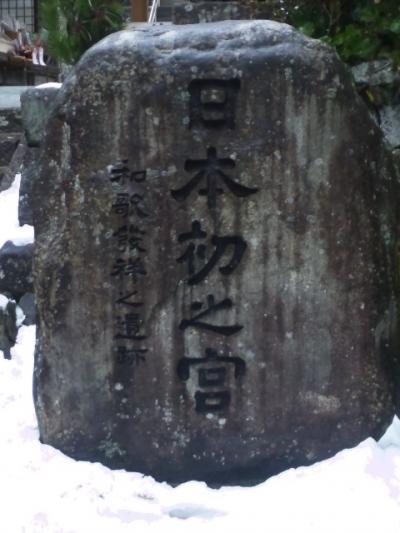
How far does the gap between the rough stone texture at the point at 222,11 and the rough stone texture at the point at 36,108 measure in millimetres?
1302

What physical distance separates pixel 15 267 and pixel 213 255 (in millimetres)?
2251

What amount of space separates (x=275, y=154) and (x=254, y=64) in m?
0.34

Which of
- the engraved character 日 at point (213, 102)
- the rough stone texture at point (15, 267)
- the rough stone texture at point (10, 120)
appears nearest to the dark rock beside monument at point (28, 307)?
the rough stone texture at point (15, 267)

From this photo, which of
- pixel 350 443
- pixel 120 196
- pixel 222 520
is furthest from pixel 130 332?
pixel 350 443

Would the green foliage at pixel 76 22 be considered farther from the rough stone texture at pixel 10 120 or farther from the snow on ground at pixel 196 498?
the snow on ground at pixel 196 498

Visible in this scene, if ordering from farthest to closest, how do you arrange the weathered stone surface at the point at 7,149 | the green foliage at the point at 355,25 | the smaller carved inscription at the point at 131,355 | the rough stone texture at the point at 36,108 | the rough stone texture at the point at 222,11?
the weathered stone surface at the point at 7,149 < the rough stone texture at the point at 36,108 < the green foliage at the point at 355,25 < the rough stone texture at the point at 222,11 < the smaller carved inscription at the point at 131,355

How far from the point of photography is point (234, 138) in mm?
2768

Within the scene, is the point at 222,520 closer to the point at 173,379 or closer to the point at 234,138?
the point at 173,379

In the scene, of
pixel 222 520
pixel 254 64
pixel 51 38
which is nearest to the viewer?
pixel 222 520

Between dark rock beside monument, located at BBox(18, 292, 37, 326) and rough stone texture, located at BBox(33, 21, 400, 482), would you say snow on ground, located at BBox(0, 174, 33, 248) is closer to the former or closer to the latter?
dark rock beside monument, located at BBox(18, 292, 37, 326)

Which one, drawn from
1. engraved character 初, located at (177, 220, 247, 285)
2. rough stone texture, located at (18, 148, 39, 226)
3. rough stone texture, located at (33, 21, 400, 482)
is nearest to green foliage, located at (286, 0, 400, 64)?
rough stone texture, located at (33, 21, 400, 482)

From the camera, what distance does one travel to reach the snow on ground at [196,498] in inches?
98.4

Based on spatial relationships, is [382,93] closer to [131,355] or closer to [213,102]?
[213,102]

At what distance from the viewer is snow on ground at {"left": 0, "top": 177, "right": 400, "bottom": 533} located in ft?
8.20
